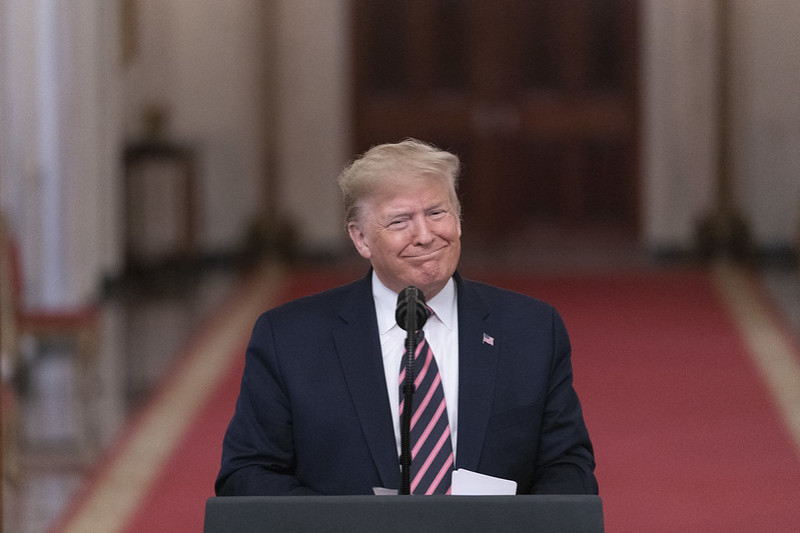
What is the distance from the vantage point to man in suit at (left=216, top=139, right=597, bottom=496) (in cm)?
243

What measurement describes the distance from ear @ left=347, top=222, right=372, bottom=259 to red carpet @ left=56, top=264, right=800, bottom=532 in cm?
258

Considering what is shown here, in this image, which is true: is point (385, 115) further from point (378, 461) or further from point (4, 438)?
point (378, 461)

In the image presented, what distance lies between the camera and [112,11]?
10305 mm

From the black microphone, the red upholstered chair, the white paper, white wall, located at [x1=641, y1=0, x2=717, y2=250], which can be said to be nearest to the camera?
the black microphone

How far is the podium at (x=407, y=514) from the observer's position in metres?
1.84

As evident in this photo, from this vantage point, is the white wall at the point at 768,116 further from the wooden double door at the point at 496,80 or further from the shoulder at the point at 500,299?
the shoulder at the point at 500,299

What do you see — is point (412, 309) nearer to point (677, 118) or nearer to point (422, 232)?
point (422, 232)

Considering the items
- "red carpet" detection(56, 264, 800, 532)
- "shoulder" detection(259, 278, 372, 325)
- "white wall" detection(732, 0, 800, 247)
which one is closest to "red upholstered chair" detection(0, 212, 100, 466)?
"red carpet" detection(56, 264, 800, 532)

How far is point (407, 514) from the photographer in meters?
1.84

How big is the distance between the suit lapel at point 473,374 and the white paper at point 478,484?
98 millimetres

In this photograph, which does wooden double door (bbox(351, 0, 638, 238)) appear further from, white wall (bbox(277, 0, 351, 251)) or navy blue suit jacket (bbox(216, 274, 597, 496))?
navy blue suit jacket (bbox(216, 274, 597, 496))

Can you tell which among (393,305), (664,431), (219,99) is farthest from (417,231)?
(219,99)

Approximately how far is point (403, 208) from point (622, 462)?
3502 millimetres

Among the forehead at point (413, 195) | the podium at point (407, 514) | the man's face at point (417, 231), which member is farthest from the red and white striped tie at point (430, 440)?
the podium at point (407, 514)
